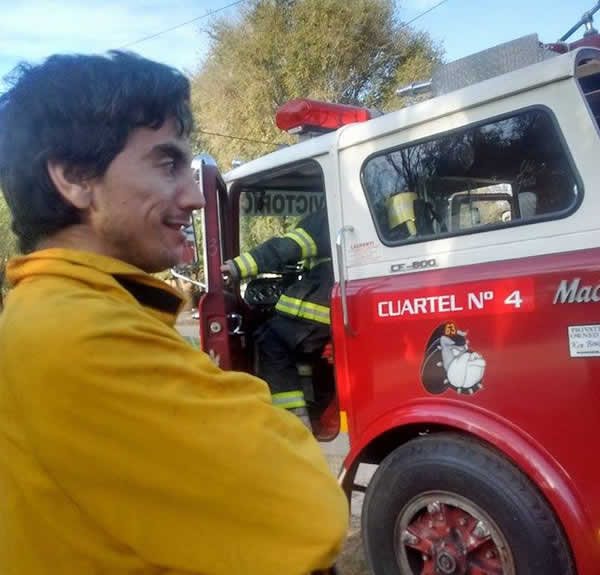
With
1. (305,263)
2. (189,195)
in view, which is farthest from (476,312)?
(189,195)

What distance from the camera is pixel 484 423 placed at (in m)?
2.34

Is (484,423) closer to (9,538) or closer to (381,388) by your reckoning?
(381,388)

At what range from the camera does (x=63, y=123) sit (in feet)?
3.23

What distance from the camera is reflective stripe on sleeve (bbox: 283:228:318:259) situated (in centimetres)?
339

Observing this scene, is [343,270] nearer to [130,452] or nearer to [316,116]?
[316,116]

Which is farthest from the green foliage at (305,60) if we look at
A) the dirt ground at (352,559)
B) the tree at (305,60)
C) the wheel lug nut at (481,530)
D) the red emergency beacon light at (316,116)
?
the wheel lug nut at (481,530)

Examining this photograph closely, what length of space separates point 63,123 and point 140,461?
53 centimetres

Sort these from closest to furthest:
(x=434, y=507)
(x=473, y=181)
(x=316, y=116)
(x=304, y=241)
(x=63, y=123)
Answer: (x=63, y=123)
(x=434, y=507)
(x=473, y=181)
(x=316, y=116)
(x=304, y=241)

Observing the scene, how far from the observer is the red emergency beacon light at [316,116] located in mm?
3274

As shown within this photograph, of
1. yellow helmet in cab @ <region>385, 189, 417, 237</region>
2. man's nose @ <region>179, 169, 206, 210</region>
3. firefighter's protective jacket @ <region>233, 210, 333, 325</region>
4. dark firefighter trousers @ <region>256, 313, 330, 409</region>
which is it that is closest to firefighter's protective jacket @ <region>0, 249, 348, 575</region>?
man's nose @ <region>179, 169, 206, 210</region>

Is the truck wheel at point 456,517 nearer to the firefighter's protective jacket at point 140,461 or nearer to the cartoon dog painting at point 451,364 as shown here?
the cartoon dog painting at point 451,364

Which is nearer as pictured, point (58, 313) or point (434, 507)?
point (58, 313)

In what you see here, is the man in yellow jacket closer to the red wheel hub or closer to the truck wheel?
the truck wheel

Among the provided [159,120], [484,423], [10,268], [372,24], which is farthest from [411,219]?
[372,24]
